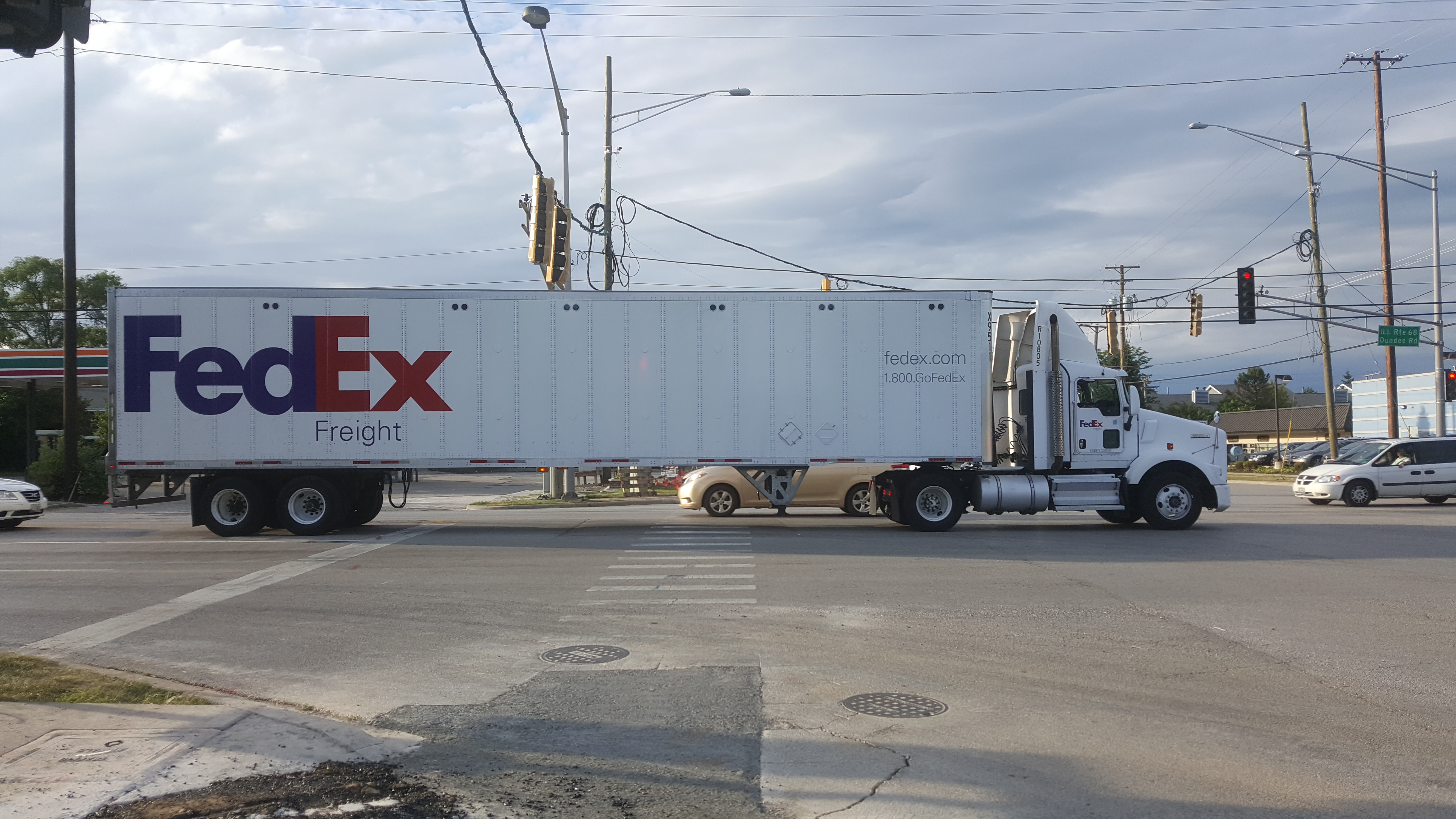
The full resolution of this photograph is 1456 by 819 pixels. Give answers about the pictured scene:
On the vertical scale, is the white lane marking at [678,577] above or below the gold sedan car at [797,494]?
below

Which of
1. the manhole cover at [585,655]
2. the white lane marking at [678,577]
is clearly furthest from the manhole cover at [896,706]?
the white lane marking at [678,577]

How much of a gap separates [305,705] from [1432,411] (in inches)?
2594

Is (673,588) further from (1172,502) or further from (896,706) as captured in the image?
(1172,502)

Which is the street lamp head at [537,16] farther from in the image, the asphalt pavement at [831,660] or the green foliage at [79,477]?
the green foliage at [79,477]

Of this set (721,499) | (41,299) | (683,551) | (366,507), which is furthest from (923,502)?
(41,299)

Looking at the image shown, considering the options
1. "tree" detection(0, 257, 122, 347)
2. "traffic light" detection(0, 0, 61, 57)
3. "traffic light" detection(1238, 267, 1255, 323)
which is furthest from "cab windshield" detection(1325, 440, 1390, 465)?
"tree" detection(0, 257, 122, 347)

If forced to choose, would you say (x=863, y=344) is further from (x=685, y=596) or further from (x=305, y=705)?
(x=305, y=705)

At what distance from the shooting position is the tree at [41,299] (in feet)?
215

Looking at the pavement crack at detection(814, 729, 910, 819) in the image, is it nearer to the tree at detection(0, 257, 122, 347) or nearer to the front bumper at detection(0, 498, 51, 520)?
the front bumper at detection(0, 498, 51, 520)

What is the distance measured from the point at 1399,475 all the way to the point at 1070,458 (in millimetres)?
11334

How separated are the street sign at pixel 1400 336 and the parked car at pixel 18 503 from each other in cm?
3929

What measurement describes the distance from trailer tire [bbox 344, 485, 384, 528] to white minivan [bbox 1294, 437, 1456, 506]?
20.8m

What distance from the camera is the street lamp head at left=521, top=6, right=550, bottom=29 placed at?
1653 cm

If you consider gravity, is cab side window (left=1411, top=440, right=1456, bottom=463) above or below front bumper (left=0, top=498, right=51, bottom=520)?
above
